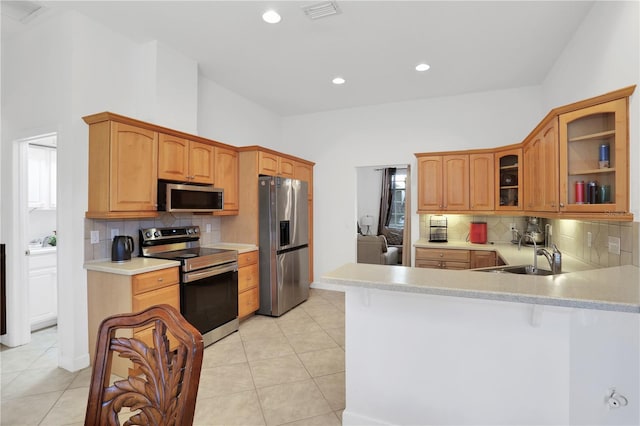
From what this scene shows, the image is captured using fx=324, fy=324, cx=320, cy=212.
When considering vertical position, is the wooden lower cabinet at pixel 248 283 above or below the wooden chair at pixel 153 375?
below

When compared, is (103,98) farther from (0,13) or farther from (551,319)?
(551,319)

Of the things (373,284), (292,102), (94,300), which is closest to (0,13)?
(94,300)

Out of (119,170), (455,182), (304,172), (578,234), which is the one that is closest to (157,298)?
(119,170)

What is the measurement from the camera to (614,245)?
85.1 inches

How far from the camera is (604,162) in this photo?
197 cm

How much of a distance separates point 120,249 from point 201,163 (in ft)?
3.99

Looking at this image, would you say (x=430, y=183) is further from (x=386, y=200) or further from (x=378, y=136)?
(x=386, y=200)

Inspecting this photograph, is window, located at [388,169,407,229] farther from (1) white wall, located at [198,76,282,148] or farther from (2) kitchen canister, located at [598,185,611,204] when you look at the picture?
(2) kitchen canister, located at [598,185,611,204]

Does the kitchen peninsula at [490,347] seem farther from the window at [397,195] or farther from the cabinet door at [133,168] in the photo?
the window at [397,195]

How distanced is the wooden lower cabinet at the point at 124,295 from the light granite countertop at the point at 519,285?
5.61 feet

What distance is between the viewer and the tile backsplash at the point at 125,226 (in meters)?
2.79

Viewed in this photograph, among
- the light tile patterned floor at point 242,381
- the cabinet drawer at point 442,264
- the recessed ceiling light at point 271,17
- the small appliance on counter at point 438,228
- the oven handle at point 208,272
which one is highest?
the recessed ceiling light at point 271,17

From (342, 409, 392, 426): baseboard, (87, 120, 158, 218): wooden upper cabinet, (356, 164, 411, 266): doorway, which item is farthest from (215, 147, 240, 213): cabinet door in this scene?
(356, 164, 411, 266): doorway

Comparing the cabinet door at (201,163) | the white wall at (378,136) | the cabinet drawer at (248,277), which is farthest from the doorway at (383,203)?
the cabinet door at (201,163)
